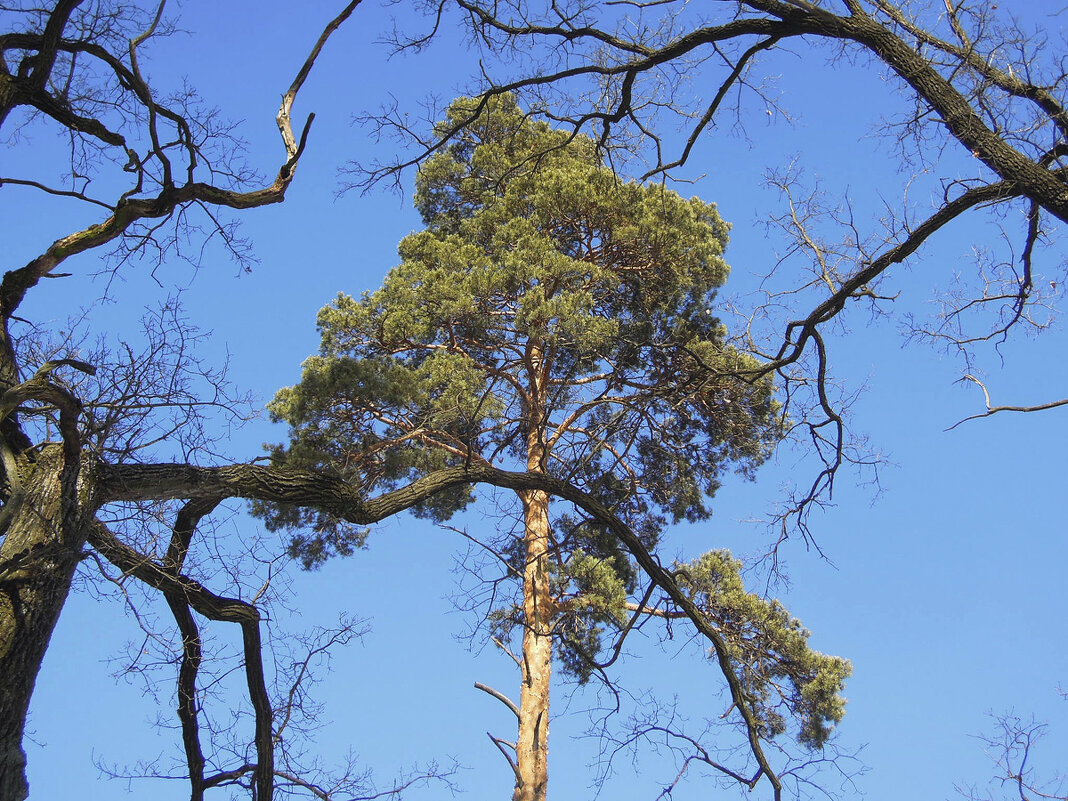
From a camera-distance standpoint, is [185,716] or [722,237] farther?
[722,237]

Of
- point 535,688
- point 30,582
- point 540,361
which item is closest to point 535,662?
point 535,688

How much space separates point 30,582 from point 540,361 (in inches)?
332

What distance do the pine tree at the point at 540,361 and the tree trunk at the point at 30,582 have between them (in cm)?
590

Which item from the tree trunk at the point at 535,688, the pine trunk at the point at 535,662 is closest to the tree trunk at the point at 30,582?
the pine trunk at the point at 535,662

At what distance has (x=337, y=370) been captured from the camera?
11406mm

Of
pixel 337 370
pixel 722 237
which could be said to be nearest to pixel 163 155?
pixel 337 370

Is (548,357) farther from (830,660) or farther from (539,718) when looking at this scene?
(830,660)

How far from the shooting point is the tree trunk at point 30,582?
4.44m

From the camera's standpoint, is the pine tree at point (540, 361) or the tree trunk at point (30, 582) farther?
the pine tree at point (540, 361)

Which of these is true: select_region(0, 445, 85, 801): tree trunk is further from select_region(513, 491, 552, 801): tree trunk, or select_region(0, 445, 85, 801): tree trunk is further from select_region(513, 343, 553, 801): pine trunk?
select_region(513, 491, 552, 801): tree trunk

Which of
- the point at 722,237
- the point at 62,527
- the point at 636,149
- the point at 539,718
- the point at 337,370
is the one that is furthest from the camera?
the point at 722,237

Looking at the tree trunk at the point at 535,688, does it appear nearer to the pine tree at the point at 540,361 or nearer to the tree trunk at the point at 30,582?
the pine tree at the point at 540,361

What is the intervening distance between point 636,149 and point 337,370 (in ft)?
18.6

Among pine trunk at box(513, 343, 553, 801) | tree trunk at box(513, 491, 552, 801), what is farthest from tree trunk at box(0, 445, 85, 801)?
tree trunk at box(513, 491, 552, 801)
